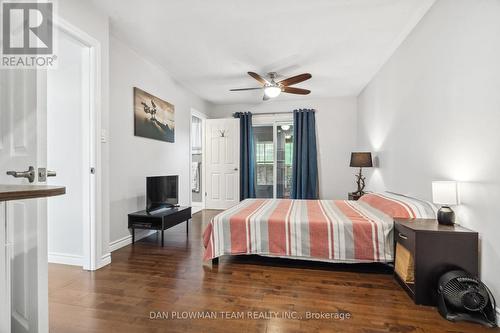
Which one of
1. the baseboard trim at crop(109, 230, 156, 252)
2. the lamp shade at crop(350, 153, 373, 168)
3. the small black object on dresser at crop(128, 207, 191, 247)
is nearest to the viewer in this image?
the baseboard trim at crop(109, 230, 156, 252)

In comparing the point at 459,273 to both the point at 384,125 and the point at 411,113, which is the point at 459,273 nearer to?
the point at 411,113

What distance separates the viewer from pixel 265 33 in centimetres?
289

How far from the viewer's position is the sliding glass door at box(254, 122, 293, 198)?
5.92 metres

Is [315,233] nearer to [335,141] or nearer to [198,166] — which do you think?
[335,141]

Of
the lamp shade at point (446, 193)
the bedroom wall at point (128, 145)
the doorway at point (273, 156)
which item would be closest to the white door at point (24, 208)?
the bedroom wall at point (128, 145)

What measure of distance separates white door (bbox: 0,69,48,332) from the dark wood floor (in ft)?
1.77

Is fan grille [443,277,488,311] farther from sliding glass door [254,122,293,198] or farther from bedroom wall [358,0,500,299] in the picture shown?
sliding glass door [254,122,293,198]

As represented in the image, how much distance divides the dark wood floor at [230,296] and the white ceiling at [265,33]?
2.55m

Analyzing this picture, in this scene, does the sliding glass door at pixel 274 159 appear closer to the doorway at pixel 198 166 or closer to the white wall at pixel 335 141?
the white wall at pixel 335 141

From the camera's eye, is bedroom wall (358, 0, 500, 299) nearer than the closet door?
No

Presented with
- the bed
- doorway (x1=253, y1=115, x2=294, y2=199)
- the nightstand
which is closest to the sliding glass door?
doorway (x1=253, y1=115, x2=294, y2=199)

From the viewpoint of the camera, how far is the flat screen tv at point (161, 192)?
330 centimetres

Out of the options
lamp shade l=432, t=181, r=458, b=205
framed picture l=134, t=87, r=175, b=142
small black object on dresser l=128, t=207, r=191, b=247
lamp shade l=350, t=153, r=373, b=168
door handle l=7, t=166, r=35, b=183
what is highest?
framed picture l=134, t=87, r=175, b=142

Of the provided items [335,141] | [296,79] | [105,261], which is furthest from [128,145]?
[335,141]
